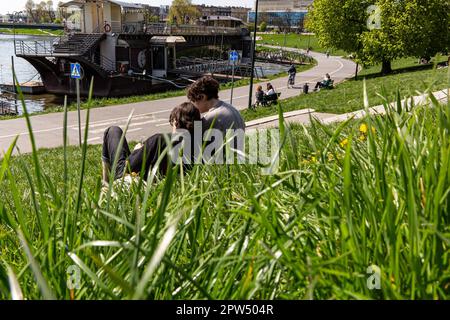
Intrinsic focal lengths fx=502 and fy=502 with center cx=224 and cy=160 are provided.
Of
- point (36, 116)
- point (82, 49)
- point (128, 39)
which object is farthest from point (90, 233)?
point (128, 39)

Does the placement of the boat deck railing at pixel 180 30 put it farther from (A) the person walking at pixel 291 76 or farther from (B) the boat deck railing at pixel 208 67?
(A) the person walking at pixel 291 76

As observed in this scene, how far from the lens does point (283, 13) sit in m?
140

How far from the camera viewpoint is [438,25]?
1283 inches

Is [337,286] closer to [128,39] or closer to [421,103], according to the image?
[421,103]

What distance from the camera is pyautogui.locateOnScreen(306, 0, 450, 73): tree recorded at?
1190 inches

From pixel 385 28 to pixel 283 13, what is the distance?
374 feet

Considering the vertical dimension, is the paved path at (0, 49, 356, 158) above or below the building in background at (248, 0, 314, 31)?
below

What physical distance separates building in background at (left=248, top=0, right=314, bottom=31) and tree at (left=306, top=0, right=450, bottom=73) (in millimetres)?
99162
